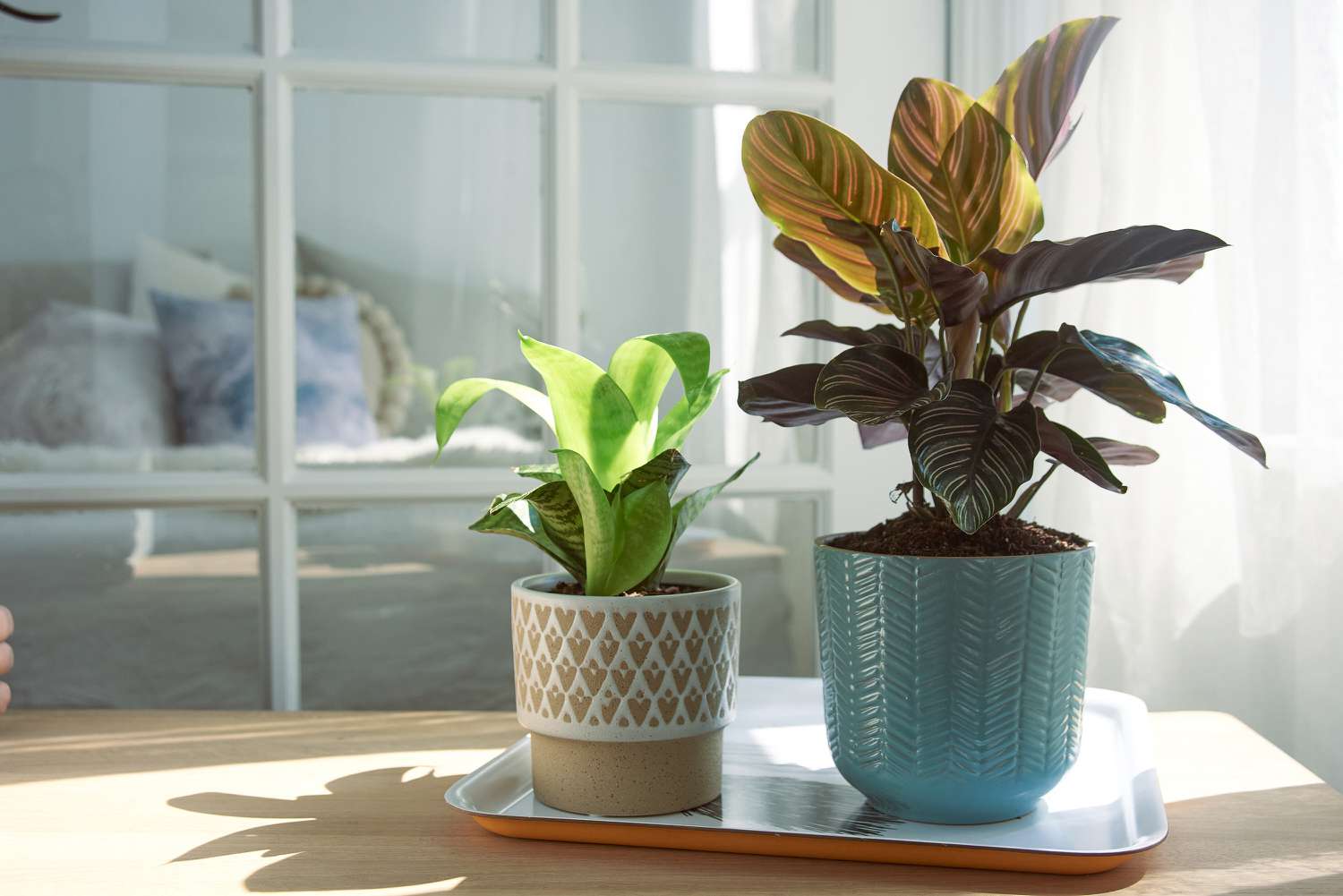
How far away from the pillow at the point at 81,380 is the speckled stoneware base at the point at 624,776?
69 centimetres

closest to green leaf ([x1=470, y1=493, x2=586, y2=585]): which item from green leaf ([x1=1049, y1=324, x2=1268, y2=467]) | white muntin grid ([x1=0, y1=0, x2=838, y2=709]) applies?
green leaf ([x1=1049, y1=324, x2=1268, y2=467])

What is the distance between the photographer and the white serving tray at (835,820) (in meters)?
0.65

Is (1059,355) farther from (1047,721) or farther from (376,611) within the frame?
(376,611)

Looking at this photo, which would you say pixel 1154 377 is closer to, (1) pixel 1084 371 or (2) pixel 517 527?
(1) pixel 1084 371

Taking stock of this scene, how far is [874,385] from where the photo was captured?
622 mm

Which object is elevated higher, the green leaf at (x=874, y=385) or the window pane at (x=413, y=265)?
the window pane at (x=413, y=265)

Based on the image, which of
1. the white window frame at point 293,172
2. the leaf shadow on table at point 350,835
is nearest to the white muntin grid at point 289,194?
the white window frame at point 293,172

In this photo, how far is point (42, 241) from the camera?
114 cm

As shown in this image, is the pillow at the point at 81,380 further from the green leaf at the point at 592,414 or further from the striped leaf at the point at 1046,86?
the striped leaf at the point at 1046,86

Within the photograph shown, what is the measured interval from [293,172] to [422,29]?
A: 0.67 ft

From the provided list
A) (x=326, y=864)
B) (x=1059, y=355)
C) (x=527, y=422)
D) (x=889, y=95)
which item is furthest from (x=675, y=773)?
(x=889, y=95)

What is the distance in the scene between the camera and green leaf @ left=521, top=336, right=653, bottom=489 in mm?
680

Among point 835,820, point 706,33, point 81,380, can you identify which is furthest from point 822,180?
point 81,380

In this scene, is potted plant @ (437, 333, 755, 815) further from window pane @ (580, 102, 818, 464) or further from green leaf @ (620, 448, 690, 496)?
window pane @ (580, 102, 818, 464)
